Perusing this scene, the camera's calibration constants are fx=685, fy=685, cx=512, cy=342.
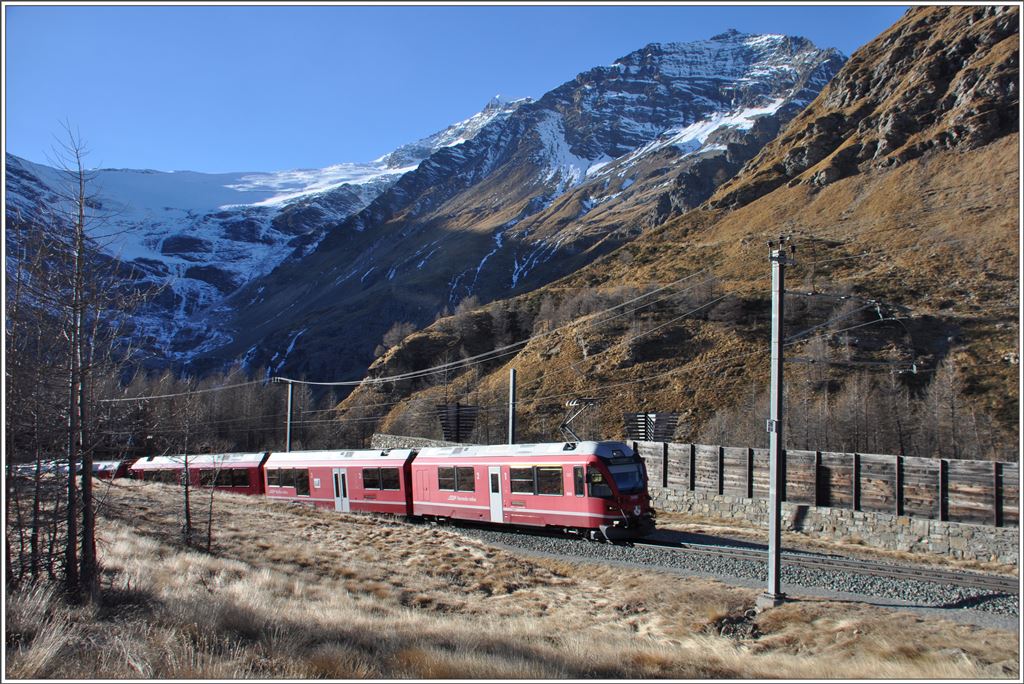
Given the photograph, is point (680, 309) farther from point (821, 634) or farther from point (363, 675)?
point (363, 675)

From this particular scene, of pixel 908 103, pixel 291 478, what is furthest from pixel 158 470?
pixel 908 103

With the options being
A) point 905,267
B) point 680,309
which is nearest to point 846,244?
point 905,267

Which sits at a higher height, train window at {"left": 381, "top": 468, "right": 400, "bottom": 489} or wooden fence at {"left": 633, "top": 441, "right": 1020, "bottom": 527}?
wooden fence at {"left": 633, "top": 441, "right": 1020, "bottom": 527}

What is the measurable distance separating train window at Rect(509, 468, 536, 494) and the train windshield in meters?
2.92

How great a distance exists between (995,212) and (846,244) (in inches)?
→ 538

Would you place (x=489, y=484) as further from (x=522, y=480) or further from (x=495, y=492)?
(x=522, y=480)

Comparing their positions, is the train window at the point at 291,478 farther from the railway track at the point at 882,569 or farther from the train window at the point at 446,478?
the railway track at the point at 882,569

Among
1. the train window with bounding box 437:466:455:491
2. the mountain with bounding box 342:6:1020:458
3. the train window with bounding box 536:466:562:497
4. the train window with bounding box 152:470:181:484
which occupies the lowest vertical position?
the train window with bounding box 152:470:181:484

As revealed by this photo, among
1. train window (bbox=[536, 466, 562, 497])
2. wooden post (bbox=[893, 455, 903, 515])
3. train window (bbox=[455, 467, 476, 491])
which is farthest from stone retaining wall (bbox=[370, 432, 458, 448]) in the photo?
wooden post (bbox=[893, 455, 903, 515])

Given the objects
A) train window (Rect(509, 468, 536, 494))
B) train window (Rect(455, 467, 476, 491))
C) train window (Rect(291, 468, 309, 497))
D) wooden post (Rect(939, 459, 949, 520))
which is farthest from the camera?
train window (Rect(291, 468, 309, 497))

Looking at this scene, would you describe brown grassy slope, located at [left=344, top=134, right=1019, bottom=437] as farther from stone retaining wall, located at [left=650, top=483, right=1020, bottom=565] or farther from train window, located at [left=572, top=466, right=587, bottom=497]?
train window, located at [left=572, top=466, right=587, bottom=497]

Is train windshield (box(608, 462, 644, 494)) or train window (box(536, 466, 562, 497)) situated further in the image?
train window (box(536, 466, 562, 497))

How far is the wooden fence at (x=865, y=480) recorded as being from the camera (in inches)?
745

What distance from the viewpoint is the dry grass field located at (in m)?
7.59
